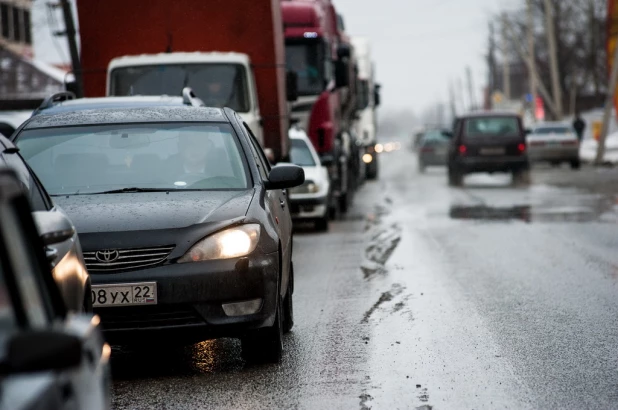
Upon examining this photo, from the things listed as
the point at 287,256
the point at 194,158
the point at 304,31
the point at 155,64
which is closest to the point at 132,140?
the point at 194,158

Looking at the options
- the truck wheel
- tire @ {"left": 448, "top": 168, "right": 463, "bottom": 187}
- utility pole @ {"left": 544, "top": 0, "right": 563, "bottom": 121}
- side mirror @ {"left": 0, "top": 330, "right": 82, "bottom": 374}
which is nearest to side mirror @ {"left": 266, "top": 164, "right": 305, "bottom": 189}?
side mirror @ {"left": 0, "top": 330, "right": 82, "bottom": 374}

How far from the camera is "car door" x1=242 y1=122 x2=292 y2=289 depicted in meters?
8.62

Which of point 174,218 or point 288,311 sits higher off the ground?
point 174,218

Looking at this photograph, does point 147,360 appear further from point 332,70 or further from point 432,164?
point 432,164

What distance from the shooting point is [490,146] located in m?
34.2

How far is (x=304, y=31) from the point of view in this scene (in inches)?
937

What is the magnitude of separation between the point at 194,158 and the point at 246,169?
40 cm

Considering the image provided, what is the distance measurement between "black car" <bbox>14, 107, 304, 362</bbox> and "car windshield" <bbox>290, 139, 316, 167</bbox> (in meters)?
11.8

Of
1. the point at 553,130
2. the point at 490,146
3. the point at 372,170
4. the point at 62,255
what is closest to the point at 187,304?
the point at 62,255

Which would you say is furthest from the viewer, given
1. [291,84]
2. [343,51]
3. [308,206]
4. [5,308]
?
[343,51]

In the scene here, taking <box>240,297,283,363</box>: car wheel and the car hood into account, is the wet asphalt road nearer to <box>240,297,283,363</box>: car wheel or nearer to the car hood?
<box>240,297,283,363</box>: car wheel

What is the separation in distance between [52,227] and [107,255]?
111 inches

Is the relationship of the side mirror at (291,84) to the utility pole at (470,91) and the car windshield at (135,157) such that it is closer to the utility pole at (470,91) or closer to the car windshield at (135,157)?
the car windshield at (135,157)

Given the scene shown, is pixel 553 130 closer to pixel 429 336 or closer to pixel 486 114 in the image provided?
pixel 486 114
